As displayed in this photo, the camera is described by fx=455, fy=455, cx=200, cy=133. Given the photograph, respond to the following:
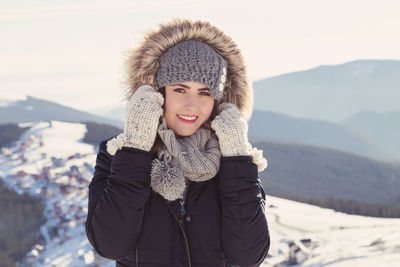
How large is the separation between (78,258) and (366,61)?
60.2m

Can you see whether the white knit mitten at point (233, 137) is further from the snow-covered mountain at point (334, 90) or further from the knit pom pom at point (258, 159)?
the snow-covered mountain at point (334, 90)

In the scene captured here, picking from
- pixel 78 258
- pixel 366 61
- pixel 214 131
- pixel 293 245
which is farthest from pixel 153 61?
pixel 366 61

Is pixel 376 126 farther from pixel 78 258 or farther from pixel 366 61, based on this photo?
pixel 78 258

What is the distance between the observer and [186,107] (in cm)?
228

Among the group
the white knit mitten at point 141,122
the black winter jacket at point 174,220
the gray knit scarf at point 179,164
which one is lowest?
the black winter jacket at point 174,220

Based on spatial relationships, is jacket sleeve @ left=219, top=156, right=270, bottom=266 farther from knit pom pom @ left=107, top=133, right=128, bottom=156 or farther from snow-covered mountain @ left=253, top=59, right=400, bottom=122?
snow-covered mountain @ left=253, top=59, right=400, bottom=122

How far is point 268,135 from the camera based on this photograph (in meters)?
45.1

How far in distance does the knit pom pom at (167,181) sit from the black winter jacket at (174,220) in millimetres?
57

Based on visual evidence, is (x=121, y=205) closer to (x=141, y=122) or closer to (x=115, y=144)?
(x=115, y=144)

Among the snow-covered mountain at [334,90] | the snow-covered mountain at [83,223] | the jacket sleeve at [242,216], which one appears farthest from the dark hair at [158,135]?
the snow-covered mountain at [334,90]

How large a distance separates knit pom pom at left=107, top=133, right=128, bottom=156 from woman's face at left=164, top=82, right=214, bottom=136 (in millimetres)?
312

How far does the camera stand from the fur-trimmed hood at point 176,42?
2402 mm

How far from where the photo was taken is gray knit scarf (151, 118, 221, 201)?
2111 mm

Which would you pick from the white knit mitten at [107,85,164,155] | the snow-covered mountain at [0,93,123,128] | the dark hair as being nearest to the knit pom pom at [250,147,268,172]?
the dark hair
